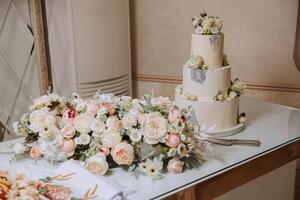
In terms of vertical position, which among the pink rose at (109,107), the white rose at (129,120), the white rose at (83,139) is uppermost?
the pink rose at (109,107)

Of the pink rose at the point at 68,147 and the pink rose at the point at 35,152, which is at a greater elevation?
the pink rose at the point at 68,147

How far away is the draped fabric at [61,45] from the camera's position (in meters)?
2.96

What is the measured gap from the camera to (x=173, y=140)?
52.1 inches

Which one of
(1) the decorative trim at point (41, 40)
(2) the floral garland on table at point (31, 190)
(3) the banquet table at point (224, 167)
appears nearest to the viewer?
(2) the floral garland on table at point (31, 190)

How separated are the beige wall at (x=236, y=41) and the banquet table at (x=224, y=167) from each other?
120cm

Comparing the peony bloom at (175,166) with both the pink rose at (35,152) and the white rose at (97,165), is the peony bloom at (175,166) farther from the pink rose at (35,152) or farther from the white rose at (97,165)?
the pink rose at (35,152)

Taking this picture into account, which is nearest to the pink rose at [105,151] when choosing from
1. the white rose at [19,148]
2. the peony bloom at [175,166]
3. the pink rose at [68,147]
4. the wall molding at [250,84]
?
the pink rose at [68,147]

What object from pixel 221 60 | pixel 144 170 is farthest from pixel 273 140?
pixel 144 170

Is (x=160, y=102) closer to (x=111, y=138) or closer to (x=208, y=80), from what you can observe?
(x=111, y=138)

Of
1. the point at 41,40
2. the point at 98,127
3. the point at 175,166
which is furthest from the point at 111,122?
the point at 41,40

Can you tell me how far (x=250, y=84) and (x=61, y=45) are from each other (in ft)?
4.80

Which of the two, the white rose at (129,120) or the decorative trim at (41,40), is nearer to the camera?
the white rose at (129,120)

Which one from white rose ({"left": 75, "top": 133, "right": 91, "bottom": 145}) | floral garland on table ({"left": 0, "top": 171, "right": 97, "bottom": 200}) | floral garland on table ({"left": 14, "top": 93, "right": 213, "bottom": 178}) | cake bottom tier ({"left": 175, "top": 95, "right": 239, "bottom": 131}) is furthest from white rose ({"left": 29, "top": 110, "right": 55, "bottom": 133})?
cake bottom tier ({"left": 175, "top": 95, "right": 239, "bottom": 131})

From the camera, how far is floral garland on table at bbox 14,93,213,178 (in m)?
1.33
